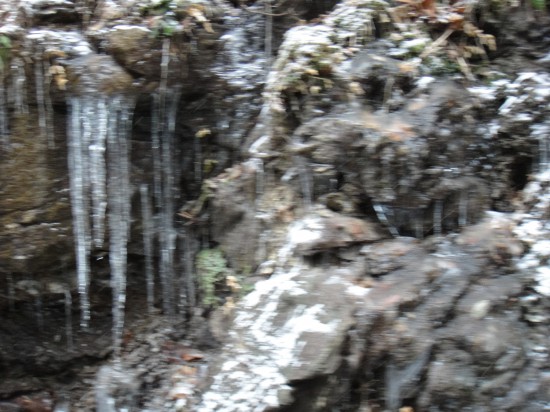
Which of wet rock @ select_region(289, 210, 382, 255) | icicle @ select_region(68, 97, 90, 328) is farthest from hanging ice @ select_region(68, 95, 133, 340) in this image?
wet rock @ select_region(289, 210, 382, 255)

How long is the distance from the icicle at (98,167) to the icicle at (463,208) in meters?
2.98

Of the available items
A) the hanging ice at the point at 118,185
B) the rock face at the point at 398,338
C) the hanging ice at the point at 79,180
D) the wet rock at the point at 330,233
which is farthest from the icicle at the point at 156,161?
the rock face at the point at 398,338

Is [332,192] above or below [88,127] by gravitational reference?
below

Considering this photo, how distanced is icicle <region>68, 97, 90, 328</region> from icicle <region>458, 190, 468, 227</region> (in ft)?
10.2

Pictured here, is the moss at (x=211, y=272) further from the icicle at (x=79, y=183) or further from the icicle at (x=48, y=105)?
the icicle at (x=48, y=105)

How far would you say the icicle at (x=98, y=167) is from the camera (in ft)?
15.3

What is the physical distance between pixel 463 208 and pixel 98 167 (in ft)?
9.99

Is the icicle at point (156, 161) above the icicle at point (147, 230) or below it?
above

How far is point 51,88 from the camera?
461 cm

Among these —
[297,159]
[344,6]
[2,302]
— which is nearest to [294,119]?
[297,159]

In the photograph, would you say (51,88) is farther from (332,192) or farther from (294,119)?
(332,192)

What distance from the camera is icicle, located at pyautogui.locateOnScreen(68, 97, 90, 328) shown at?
15.4 ft

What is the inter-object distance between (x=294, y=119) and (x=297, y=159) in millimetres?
456

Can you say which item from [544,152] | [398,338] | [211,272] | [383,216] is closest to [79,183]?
[211,272]
